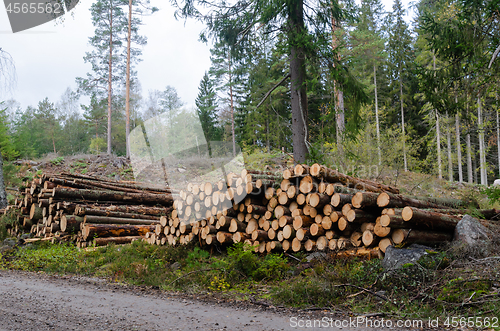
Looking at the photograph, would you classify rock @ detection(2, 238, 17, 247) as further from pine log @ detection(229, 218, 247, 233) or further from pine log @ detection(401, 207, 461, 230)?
pine log @ detection(401, 207, 461, 230)

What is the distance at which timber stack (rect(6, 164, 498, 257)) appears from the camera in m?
5.70

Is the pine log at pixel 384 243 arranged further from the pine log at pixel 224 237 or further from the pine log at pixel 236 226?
the pine log at pixel 224 237

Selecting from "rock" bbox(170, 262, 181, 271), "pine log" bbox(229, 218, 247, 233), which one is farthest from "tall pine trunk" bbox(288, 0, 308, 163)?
"rock" bbox(170, 262, 181, 271)

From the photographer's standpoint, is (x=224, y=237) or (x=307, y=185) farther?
(x=224, y=237)

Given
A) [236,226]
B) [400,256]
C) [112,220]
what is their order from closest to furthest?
[400,256] → [236,226] → [112,220]

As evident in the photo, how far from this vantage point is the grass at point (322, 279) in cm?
387

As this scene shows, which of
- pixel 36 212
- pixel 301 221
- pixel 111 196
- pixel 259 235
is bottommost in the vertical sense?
pixel 259 235

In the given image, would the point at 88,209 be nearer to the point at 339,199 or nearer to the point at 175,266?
the point at 175,266

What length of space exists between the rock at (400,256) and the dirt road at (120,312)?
4.58 feet

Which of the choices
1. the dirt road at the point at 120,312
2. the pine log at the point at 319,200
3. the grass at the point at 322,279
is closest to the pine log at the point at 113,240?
the grass at the point at 322,279

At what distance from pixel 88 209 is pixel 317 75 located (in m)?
7.51

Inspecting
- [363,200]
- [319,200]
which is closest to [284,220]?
[319,200]

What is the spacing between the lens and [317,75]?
921cm

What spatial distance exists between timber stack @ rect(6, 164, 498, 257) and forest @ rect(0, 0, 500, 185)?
1879mm
